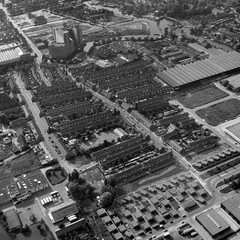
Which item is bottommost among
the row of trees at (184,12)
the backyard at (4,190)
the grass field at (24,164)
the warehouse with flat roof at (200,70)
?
the backyard at (4,190)

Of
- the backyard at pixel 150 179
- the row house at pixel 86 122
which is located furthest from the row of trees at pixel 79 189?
the row house at pixel 86 122

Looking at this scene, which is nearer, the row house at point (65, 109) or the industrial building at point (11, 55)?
the row house at point (65, 109)

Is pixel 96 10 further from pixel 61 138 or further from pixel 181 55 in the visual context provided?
pixel 61 138

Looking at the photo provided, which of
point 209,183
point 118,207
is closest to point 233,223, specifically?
point 209,183

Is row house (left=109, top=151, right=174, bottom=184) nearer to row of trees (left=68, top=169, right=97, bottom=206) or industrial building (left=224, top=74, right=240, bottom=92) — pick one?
row of trees (left=68, top=169, right=97, bottom=206)

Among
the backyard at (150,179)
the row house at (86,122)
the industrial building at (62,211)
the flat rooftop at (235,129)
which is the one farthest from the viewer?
the row house at (86,122)

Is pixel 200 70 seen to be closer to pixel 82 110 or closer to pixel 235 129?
pixel 235 129

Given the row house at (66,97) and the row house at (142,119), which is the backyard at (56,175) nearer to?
the row house at (142,119)

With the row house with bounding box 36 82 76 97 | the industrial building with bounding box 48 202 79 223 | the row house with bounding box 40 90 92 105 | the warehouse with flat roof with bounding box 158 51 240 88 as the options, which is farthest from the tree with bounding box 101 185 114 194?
the warehouse with flat roof with bounding box 158 51 240 88
